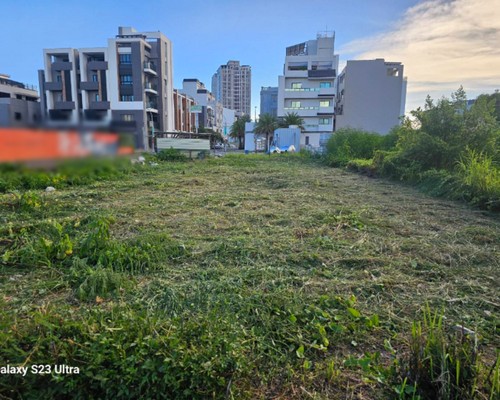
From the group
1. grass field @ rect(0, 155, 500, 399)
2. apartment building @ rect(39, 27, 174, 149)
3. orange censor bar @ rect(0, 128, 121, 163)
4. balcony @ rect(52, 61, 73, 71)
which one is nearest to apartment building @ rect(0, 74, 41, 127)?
orange censor bar @ rect(0, 128, 121, 163)

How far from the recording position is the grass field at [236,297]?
1.31m

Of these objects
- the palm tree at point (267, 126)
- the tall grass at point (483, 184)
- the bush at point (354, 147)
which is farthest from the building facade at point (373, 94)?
the tall grass at point (483, 184)

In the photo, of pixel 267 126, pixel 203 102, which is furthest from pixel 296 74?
pixel 203 102

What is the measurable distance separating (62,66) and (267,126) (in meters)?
32.7

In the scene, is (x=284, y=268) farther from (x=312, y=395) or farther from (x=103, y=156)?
(x=103, y=156)

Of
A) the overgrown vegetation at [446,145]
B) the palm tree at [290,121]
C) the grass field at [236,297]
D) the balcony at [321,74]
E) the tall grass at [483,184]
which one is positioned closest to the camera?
the grass field at [236,297]

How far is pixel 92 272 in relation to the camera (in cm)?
228

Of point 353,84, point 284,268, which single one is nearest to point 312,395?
point 284,268

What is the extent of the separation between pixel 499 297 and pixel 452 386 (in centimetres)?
139

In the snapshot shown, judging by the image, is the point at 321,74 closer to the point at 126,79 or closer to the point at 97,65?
the point at 126,79

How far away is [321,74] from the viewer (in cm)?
3594

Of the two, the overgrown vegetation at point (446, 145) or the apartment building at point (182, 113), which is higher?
the apartment building at point (182, 113)

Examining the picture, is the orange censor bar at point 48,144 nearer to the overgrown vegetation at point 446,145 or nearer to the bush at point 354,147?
the overgrown vegetation at point 446,145

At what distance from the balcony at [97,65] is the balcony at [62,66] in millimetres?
101
